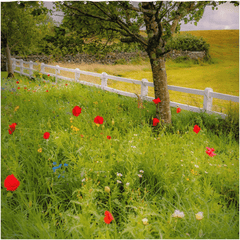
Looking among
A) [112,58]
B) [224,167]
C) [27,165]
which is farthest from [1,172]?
[112,58]

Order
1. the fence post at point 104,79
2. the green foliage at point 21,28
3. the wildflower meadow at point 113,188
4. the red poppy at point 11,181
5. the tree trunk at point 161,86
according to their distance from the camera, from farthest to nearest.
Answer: the green foliage at point 21,28, the fence post at point 104,79, the tree trunk at point 161,86, the wildflower meadow at point 113,188, the red poppy at point 11,181

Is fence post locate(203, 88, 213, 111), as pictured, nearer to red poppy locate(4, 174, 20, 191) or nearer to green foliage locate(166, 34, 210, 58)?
red poppy locate(4, 174, 20, 191)

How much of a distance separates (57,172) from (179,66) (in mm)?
22346

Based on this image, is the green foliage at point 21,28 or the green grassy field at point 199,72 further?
the green foliage at point 21,28

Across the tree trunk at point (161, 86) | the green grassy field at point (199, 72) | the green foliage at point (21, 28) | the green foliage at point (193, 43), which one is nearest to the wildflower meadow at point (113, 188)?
the tree trunk at point (161, 86)

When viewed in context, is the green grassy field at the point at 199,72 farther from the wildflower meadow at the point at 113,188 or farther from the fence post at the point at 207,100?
the wildflower meadow at the point at 113,188

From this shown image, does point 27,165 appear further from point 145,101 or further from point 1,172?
point 145,101

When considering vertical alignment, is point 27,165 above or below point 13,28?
below

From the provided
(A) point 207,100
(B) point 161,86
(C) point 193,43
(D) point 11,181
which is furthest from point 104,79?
(C) point 193,43

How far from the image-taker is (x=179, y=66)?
906 inches

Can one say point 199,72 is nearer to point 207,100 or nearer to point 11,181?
point 207,100

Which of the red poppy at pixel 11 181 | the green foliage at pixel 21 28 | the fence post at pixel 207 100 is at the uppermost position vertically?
the green foliage at pixel 21 28

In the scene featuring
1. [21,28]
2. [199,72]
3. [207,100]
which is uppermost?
[21,28]

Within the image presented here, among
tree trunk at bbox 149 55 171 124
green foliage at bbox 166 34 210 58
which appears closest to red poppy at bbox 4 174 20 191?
tree trunk at bbox 149 55 171 124
